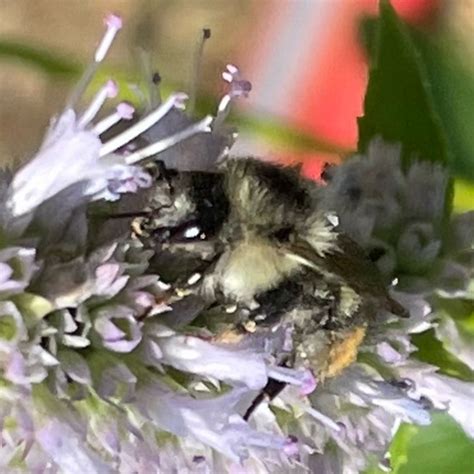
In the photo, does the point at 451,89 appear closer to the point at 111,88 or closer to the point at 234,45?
the point at 111,88

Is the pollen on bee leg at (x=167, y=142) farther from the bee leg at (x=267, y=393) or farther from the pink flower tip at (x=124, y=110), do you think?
the bee leg at (x=267, y=393)

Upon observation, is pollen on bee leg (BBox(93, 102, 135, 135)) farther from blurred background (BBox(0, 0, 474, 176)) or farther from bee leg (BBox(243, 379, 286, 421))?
blurred background (BBox(0, 0, 474, 176))

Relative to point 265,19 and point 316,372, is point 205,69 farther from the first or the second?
point 316,372

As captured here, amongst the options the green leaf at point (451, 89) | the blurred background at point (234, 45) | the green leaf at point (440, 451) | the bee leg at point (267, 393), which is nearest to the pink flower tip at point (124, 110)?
the bee leg at point (267, 393)

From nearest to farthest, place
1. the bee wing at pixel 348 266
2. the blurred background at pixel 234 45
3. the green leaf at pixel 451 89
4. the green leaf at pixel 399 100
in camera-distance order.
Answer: the bee wing at pixel 348 266, the green leaf at pixel 399 100, the green leaf at pixel 451 89, the blurred background at pixel 234 45

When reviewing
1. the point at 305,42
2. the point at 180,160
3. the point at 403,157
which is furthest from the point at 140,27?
the point at 180,160
